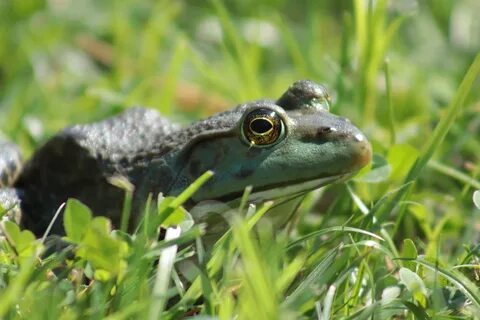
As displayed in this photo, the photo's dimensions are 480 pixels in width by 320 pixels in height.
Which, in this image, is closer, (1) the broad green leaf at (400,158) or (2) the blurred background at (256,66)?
(1) the broad green leaf at (400,158)

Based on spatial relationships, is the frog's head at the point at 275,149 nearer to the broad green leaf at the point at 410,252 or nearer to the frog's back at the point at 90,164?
the frog's back at the point at 90,164

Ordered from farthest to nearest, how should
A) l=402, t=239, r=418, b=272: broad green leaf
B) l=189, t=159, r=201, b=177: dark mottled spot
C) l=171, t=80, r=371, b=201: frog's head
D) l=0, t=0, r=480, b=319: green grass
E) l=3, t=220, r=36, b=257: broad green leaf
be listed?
1. l=189, t=159, r=201, b=177: dark mottled spot
2. l=171, t=80, r=371, b=201: frog's head
3. l=402, t=239, r=418, b=272: broad green leaf
4. l=3, t=220, r=36, b=257: broad green leaf
5. l=0, t=0, r=480, b=319: green grass

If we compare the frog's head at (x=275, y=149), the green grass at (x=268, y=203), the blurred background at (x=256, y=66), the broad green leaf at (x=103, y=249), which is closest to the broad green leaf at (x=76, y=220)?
the green grass at (x=268, y=203)

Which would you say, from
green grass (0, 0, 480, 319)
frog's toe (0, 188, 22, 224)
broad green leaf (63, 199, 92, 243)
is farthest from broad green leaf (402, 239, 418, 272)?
frog's toe (0, 188, 22, 224)

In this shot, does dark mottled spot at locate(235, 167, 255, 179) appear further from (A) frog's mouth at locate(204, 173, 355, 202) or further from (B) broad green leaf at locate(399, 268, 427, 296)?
(B) broad green leaf at locate(399, 268, 427, 296)

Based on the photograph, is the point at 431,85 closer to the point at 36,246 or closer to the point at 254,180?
the point at 254,180

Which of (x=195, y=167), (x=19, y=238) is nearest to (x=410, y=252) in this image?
(x=195, y=167)
